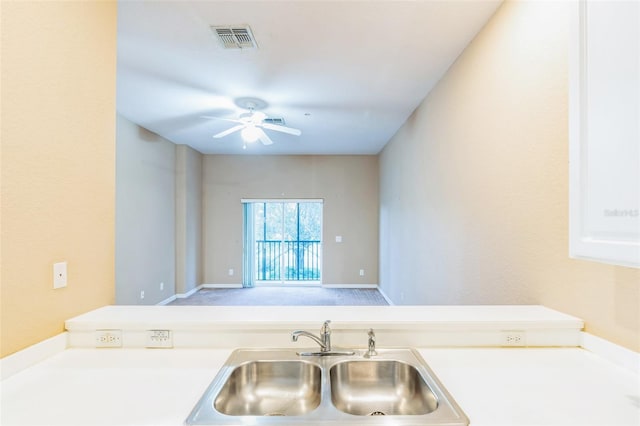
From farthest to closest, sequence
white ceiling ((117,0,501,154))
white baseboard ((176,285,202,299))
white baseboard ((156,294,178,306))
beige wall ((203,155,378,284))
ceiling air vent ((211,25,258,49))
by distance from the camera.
→ beige wall ((203,155,378,284))
white baseboard ((176,285,202,299))
white baseboard ((156,294,178,306))
ceiling air vent ((211,25,258,49))
white ceiling ((117,0,501,154))

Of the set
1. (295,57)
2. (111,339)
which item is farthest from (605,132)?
(295,57)

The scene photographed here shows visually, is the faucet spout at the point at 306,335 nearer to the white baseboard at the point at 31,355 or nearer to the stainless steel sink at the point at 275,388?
the stainless steel sink at the point at 275,388

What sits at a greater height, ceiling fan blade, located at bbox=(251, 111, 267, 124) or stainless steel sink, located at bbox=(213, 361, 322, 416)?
ceiling fan blade, located at bbox=(251, 111, 267, 124)

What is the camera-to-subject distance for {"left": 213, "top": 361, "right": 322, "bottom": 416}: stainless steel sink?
121cm

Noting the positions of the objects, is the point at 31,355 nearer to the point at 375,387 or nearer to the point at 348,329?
the point at 348,329

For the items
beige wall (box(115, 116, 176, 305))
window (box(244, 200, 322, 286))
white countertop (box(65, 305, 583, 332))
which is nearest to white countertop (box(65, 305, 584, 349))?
white countertop (box(65, 305, 583, 332))

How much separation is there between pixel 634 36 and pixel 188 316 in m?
1.78

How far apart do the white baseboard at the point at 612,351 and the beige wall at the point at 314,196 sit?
5.35 m

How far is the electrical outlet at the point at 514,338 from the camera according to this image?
4.34 ft

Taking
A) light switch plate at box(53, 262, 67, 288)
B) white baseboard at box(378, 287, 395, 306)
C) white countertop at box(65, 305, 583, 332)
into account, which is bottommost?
white baseboard at box(378, 287, 395, 306)

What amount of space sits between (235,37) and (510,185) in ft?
6.97

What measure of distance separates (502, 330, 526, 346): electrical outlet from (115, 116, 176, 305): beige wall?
4326mm

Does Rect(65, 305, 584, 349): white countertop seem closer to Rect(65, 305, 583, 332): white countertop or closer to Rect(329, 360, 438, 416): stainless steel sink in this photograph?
Rect(65, 305, 583, 332): white countertop

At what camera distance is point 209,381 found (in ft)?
3.55
